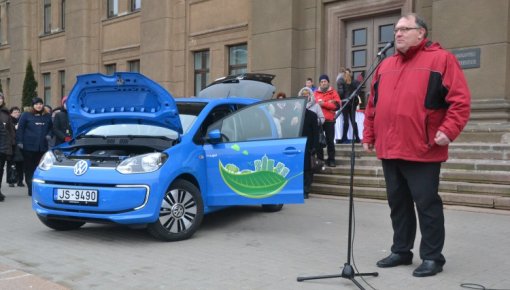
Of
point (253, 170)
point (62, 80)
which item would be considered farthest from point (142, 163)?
point (62, 80)

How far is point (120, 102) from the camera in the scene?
6.65m

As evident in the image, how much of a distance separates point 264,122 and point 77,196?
249cm

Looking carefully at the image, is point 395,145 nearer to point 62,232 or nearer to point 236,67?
point 62,232

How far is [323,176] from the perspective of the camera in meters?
10.3

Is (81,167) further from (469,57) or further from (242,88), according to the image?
(469,57)

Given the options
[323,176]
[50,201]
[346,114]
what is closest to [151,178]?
[50,201]

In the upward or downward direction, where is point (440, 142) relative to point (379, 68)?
downward

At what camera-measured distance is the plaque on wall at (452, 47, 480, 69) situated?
36.6 ft

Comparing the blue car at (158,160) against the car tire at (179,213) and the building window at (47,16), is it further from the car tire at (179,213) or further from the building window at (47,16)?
the building window at (47,16)

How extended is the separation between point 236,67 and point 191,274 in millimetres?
12717

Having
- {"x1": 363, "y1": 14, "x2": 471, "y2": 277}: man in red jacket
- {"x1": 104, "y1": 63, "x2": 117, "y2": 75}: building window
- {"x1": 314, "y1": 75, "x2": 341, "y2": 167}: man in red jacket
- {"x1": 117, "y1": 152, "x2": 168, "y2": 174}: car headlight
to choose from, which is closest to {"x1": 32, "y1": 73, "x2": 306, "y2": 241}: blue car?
{"x1": 117, "y1": 152, "x2": 168, "y2": 174}: car headlight

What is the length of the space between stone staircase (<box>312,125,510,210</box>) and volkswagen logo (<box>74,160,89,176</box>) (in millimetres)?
4917

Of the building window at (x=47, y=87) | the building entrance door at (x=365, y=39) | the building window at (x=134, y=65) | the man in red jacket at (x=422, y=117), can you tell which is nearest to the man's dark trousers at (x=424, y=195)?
the man in red jacket at (x=422, y=117)

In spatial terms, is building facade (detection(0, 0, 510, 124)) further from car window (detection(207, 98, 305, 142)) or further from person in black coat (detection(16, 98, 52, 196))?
person in black coat (detection(16, 98, 52, 196))
